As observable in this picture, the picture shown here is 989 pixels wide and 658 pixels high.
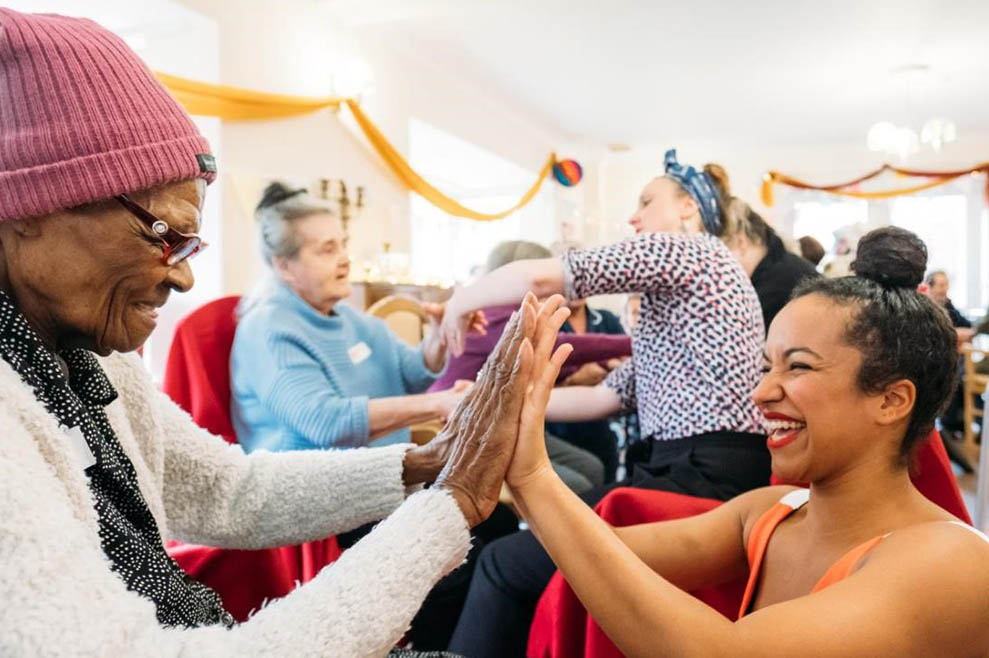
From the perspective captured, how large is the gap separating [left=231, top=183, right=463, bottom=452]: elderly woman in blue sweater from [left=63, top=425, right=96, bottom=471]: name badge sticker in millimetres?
1144

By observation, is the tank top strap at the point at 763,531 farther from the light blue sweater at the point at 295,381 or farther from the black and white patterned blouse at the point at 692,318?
the light blue sweater at the point at 295,381

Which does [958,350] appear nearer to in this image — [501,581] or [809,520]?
[809,520]

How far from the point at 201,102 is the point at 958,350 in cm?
359

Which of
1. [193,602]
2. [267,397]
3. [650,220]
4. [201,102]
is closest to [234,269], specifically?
[201,102]

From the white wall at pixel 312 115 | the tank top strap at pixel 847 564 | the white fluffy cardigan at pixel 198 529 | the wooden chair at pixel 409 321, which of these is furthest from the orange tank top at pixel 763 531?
the white wall at pixel 312 115

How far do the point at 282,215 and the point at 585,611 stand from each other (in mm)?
1679

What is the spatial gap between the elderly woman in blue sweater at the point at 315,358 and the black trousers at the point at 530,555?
0.62 meters

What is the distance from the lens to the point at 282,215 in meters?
2.54

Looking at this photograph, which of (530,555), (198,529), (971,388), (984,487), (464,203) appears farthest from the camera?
(464,203)

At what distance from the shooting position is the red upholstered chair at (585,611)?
1.33 metres

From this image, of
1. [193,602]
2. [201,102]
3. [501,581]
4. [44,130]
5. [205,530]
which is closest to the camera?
[44,130]

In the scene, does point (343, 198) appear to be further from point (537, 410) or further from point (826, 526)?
point (826, 526)

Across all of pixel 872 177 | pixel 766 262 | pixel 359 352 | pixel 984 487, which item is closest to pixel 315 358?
pixel 359 352

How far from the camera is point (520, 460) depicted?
1142 millimetres
